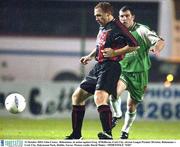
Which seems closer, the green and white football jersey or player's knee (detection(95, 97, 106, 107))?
player's knee (detection(95, 97, 106, 107))

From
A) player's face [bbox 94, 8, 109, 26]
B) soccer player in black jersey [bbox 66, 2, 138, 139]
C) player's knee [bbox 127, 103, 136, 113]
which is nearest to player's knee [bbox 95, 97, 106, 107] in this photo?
soccer player in black jersey [bbox 66, 2, 138, 139]

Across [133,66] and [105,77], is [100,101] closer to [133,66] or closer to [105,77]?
[105,77]

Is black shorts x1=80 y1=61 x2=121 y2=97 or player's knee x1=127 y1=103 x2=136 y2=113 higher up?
black shorts x1=80 y1=61 x2=121 y2=97

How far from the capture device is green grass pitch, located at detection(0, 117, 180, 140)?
9594 mm

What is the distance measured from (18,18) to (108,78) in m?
7.02

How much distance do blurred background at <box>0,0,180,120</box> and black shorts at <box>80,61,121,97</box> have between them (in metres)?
1.76

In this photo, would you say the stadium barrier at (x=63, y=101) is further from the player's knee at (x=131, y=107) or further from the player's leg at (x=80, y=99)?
the player's leg at (x=80, y=99)

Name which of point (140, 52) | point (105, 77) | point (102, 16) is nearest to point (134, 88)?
point (140, 52)

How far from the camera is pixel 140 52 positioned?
30.7 feet

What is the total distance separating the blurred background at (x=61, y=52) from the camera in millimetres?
13672

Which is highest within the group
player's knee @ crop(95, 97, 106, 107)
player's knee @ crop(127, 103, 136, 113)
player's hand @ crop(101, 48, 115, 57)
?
player's hand @ crop(101, 48, 115, 57)

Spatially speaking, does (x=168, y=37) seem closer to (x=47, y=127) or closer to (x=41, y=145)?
(x=47, y=127)

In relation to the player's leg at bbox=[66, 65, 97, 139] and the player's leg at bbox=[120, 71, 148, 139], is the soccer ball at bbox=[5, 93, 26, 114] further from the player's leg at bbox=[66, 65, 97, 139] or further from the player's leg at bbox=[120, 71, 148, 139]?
the player's leg at bbox=[120, 71, 148, 139]

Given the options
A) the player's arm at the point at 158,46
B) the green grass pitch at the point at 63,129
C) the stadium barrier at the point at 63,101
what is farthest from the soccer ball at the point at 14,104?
the stadium barrier at the point at 63,101
